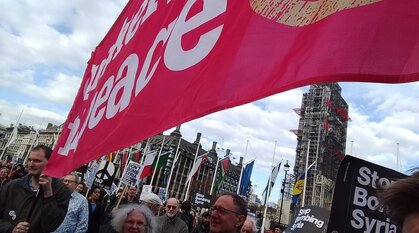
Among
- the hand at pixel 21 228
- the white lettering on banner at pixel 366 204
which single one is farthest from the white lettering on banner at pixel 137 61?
the white lettering on banner at pixel 366 204

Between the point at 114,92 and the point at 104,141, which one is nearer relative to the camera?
the point at 104,141

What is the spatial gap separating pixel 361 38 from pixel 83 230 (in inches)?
178

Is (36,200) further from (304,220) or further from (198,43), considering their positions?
(304,220)

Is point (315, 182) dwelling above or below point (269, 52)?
above

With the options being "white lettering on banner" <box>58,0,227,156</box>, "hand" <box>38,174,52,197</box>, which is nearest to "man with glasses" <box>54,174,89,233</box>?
"hand" <box>38,174,52,197</box>

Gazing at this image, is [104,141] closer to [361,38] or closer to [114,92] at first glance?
[114,92]

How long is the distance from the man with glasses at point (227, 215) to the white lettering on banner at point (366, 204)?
3.31 feet

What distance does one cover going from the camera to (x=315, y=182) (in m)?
70.6

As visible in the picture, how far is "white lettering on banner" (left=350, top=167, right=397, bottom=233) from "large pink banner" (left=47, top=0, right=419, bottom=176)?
1.16 m

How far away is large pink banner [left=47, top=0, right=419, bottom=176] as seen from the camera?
0.96 metres

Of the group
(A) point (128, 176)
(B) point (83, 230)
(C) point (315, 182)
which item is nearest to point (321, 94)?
(C) point (315, 182)

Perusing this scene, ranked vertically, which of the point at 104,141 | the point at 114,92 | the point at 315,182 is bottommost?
the point at 104,141

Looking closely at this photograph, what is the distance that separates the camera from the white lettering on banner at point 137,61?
163 cm

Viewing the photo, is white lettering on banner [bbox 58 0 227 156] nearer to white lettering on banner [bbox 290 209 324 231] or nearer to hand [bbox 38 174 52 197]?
hand [bbox 38 174 52 197]
